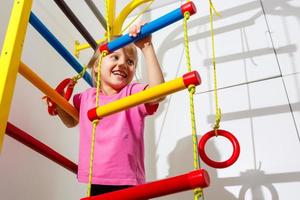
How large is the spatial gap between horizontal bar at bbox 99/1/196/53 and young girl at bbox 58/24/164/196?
13mm

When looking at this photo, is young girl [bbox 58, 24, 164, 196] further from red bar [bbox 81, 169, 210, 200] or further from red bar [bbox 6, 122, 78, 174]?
red bar [bbox 81, 169, 210, 200]

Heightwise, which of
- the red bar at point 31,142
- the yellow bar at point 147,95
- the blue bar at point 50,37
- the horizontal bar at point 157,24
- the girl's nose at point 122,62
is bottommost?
the red bar at point 31,142

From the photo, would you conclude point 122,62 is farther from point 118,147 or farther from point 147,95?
point 147,95

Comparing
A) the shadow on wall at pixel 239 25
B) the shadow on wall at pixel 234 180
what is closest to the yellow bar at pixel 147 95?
the shadow on wall at pixel 234 180

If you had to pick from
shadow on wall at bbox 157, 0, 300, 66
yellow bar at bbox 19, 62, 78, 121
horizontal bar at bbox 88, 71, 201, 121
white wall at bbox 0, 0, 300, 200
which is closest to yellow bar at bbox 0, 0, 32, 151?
yellow bar at bbox 19, 62, 78, 121

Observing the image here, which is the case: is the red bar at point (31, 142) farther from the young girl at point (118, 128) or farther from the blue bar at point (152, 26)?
the blue bar at point (152, 26)

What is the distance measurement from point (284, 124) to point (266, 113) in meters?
0.07

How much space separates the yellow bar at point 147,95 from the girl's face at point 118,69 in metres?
0.29

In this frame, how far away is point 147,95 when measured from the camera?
606 mm

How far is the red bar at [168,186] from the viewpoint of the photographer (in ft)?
1.59

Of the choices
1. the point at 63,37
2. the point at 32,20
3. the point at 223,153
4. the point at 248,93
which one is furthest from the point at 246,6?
the point at 32,20

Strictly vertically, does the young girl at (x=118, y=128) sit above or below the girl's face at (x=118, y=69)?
below

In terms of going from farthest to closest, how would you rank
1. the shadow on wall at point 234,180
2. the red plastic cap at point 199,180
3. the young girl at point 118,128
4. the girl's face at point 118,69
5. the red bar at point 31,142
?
1. the shadow on wall at point 234,180
2. the girl's face at point 118,69
3. the young girl at point 118,128
4. the red bar at point 31,142
5. the red plastic cap at point 199,180

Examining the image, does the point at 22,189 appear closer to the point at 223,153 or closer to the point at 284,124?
the point at 223,153
